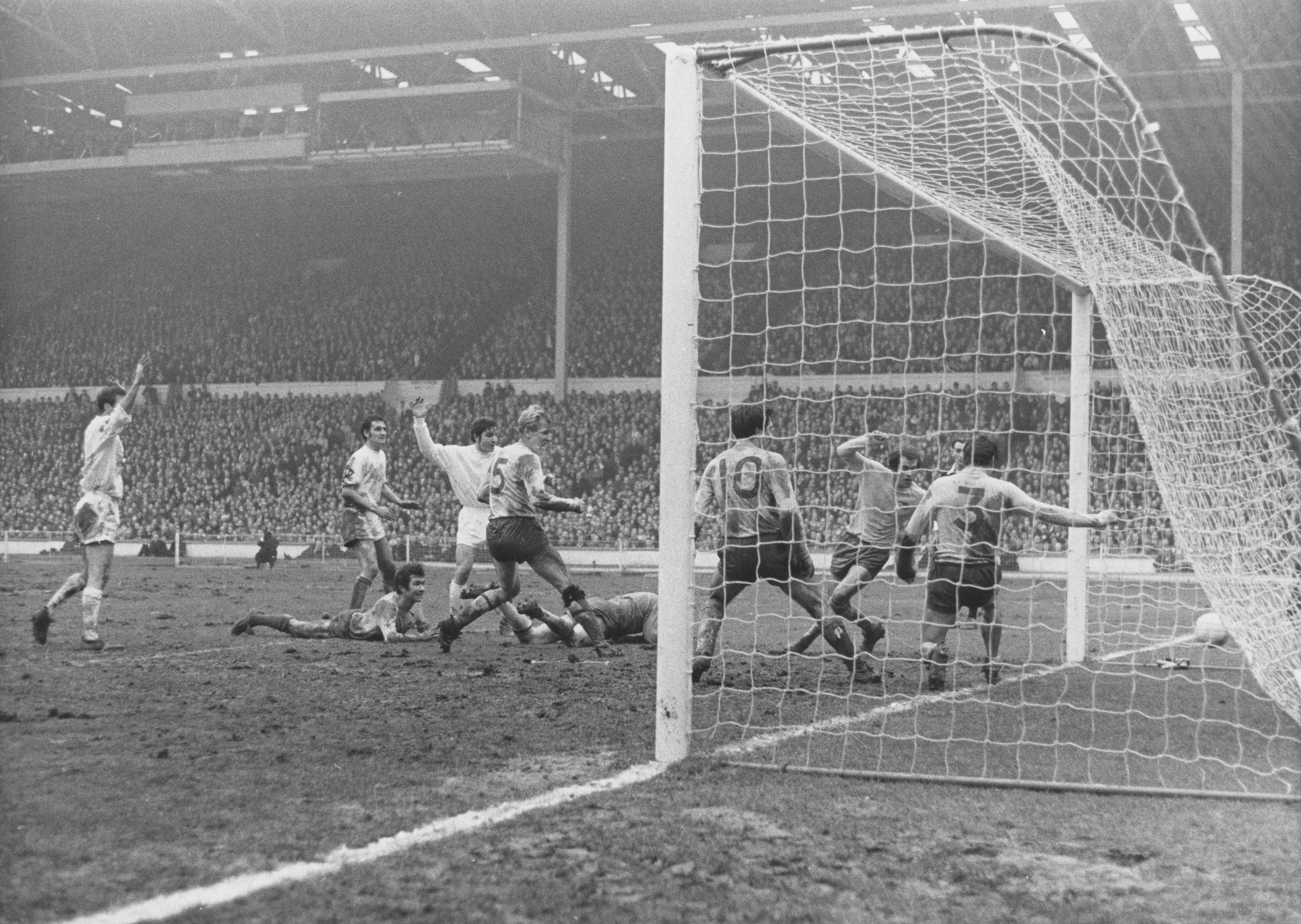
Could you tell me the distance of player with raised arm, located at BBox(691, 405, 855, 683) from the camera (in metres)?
7.75

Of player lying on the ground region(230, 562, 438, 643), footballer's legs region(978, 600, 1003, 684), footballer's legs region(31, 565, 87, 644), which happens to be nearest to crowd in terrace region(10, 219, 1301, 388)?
player lying on the ground region(230, 562, 438, 643)

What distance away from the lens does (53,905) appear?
3.40 metres

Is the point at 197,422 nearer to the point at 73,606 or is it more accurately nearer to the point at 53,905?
the point at 73,606

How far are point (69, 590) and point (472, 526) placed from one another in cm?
327

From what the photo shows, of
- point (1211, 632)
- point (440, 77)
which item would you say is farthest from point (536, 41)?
point (1211, 632)

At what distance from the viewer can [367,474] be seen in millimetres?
11438

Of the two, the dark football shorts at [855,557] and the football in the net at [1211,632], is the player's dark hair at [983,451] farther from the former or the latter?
the football in the net at [1211,632]

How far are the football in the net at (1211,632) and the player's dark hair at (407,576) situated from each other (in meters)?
5.78

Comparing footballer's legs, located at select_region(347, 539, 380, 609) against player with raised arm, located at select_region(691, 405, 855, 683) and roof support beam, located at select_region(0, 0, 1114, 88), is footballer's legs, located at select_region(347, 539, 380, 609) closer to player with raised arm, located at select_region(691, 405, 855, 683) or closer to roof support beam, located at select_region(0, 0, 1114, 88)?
player with raised arm, located at select_region(691, 405, 855, 683)

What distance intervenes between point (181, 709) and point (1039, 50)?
5281 mm

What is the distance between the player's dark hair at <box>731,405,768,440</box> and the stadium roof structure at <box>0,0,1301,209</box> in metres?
19.9

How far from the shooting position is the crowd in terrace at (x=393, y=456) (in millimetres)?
25094

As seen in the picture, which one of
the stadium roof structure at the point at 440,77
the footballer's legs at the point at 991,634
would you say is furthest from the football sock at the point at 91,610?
the stadium roof structure at the point at 440,77

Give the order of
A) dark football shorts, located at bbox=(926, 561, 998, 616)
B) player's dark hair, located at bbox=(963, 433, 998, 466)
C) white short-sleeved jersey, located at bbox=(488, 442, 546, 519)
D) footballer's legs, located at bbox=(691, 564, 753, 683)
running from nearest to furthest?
footballer's legs, located at bbox=(691, 564, 753, 683) → dark football shorts, located at bbox=(926, 561, 998, 616) → player's dark hair, located at bbox=(963, 433, 998, 466) → white short-sleeved jersey, located at bbox=(488, 442, 546, 519)
